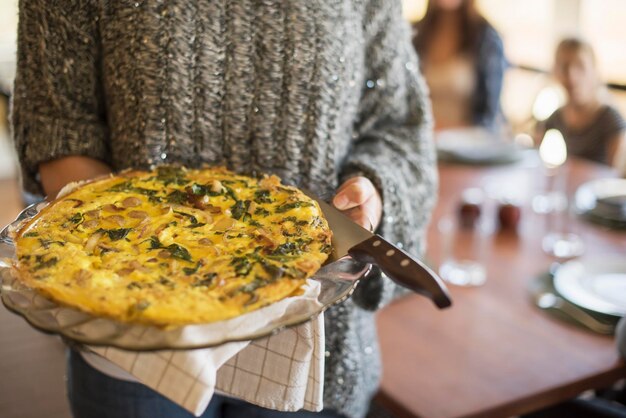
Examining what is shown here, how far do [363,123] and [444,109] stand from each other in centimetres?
285

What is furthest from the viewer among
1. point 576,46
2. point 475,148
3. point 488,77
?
point 488,77

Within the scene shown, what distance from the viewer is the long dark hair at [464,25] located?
388 centimetres

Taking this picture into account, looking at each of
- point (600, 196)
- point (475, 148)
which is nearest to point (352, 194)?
point (600, 196)

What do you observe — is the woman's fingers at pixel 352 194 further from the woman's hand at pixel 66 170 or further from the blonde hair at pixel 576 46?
the blonde hair at pixel 576 46

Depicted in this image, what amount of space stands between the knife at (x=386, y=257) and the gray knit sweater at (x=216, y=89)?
197 mm

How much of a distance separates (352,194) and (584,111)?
2259 millimetres

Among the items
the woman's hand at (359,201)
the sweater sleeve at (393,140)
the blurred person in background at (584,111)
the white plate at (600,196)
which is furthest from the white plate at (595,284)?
the blurred person in background at (584,111)

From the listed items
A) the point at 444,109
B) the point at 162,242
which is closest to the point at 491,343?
the point at 162,242

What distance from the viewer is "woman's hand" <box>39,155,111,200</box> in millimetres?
1067

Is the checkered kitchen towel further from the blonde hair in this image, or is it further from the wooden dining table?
the blonde hair

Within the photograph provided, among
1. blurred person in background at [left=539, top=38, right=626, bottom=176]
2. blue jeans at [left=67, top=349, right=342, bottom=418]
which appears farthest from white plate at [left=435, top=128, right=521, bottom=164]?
blue jeans at [left=67, top=349, right=342, bottom=418]

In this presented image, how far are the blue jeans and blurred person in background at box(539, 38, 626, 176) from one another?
221 cm

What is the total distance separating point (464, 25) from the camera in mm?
3916

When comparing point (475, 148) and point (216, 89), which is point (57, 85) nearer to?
point (216, 89)
